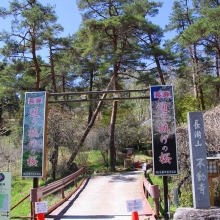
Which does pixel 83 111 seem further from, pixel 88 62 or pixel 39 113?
pixel 39 113

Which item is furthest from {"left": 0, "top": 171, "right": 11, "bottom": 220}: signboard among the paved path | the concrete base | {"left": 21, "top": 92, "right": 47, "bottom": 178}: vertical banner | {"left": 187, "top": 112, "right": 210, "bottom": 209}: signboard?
{"left": 187, "top": 112, "right": 210, "bottom": 209}: signboard

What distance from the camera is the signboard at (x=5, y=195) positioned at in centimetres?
691

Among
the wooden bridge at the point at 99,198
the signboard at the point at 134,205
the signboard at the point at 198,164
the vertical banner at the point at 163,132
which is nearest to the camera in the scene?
the signboard at the point at 134,205

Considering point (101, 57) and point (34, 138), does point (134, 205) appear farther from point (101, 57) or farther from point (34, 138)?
point (101, 57)

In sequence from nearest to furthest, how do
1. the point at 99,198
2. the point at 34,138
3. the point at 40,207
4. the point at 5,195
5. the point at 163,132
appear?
A: 1. the point at 40,207
2. the point at 5,195
3. the point at 163,132
4. the point at 34,138
5. the point at 99,198

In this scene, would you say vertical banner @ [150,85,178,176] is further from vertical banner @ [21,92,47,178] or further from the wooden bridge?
vertical banner @ [21,92,47,178]

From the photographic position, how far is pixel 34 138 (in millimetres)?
10266

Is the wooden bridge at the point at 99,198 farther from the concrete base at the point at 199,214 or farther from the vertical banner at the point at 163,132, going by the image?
the concrete base at the point at 199,214

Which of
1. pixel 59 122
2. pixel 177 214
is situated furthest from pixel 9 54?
pixel 177 214

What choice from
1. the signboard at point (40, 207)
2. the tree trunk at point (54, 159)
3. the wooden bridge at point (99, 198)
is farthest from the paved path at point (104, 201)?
the tree trunk at point (54, 159)

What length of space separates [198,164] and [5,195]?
16.6ft

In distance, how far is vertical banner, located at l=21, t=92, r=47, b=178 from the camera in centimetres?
1013

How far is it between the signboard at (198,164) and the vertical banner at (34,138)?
5.26 meters

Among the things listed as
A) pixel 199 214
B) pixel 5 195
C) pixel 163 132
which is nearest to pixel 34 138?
pixel 5 195
